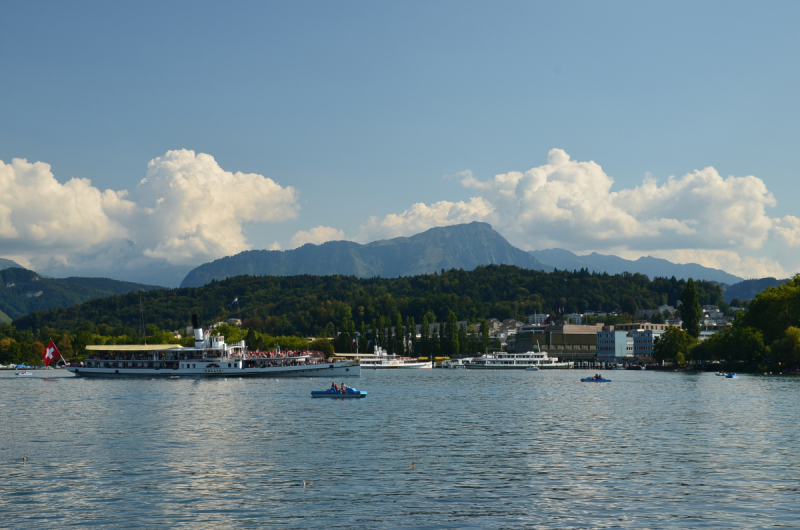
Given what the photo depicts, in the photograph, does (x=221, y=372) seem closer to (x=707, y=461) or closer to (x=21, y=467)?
(x=21, y=467)

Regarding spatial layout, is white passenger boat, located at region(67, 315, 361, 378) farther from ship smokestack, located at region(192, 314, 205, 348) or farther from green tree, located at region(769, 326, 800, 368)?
green tree, located at region(769, 326, 800, 368)

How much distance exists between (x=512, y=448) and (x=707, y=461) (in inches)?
489

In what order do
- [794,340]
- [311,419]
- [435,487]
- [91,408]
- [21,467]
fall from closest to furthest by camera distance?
[435,487] < [21,467] < [311,419] < [91,408] < [794,340]

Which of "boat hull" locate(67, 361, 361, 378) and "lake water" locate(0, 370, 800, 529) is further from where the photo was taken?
"boat hull" locate(67, 361, 361, 378)

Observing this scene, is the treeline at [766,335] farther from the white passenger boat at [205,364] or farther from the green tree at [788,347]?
the white passenger boat at [205,364]

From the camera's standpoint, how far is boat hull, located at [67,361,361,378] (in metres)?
158

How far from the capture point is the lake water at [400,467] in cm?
3272

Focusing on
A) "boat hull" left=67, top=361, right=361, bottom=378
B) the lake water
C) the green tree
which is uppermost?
the green tree

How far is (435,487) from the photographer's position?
38.5 m

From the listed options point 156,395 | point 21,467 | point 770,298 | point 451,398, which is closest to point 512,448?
point 21,467

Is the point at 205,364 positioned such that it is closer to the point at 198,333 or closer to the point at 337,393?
the point at 198,333

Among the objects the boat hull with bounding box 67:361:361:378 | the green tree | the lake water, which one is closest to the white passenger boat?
the boat hull with bounding box 67:361:361:378

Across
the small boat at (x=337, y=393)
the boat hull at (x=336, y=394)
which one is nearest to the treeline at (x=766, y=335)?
Result: the boat hull at (x=336, y=394)

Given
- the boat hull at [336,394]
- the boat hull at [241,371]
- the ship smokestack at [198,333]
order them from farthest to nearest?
the ship smokestack at [198,333] → the boat hull at [241,371] → the boat hull at [336,394]
